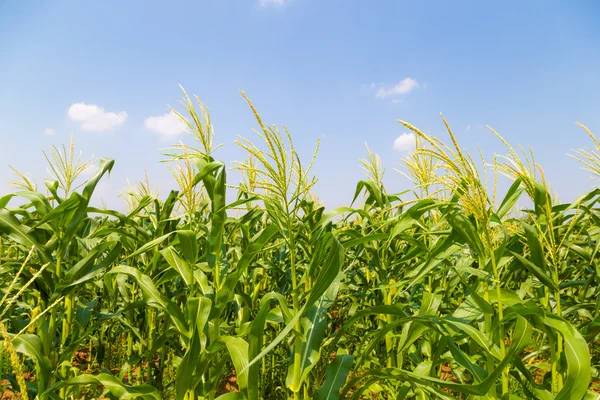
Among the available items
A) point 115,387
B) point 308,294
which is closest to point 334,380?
point 308,294

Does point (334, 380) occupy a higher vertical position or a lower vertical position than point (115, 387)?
higher

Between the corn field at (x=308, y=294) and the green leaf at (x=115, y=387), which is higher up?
the corn field at (x=308, y=294)

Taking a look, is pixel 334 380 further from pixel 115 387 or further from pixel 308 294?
pixel 115 387

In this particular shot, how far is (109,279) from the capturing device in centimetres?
266

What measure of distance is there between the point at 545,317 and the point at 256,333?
1186 mm

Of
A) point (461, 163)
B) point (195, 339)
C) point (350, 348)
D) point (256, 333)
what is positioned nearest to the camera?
point (461, 163)

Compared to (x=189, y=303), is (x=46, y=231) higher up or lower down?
higher up

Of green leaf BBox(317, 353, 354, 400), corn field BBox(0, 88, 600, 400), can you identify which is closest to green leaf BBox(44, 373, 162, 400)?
corn field BBox(0, 88, 600, 400)

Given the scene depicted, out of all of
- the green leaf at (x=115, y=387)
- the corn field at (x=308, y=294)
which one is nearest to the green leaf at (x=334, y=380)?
the corn field at (x=308, y=294)

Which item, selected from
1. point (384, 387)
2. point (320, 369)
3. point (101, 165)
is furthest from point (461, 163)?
point (320, 369)

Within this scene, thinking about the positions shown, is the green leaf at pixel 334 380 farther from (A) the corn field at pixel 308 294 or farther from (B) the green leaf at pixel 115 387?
(B) the green leaf at pixel 115 387

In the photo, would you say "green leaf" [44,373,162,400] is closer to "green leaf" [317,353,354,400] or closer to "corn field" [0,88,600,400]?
"corn field" [0,88,600,400]

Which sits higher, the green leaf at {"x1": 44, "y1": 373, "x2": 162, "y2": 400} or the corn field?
the corn field

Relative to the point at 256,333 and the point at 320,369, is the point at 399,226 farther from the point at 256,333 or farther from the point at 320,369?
the point at 320,369
